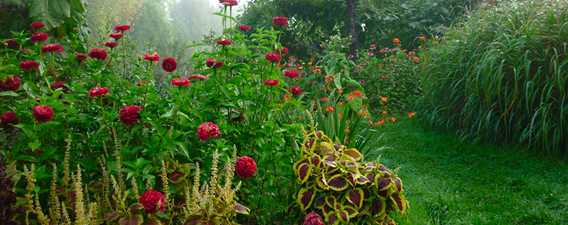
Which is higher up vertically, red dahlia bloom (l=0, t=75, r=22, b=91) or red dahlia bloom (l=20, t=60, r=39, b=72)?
red dahlia bloom (l=20, t=60, r=39, b=72)

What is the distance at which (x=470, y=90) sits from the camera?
17.7ft

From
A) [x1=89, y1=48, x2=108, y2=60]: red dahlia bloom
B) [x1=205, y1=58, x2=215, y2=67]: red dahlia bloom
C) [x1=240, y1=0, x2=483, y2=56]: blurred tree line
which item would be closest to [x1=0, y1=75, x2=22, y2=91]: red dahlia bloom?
[x1=89, y1=48, x2=108, y2=60]: red dahlia bloom

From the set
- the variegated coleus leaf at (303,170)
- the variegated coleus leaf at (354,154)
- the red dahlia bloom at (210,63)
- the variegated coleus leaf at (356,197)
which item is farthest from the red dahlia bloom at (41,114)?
the variegated coleus leaf at (354,154)

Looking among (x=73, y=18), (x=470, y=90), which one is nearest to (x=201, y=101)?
(x=73, y=18)

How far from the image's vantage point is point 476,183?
14.8 ft

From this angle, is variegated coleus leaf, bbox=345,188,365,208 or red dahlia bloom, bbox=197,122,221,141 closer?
red dahlia bloom, bbox=197,122,221,141

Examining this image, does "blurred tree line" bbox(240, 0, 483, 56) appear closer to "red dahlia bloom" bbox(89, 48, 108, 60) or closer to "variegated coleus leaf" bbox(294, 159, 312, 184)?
"variegated coleus leaf" bbox(294, 159, 312, 184)

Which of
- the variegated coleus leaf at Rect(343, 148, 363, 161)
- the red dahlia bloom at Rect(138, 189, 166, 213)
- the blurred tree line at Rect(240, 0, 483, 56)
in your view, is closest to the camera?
the red dahlia bloom at Rect(138, 189, 166, 213)

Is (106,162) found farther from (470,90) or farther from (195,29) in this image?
(195,29)

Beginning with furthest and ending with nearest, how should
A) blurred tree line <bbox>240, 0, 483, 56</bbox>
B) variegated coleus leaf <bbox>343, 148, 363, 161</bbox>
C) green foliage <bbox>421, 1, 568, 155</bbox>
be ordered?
blurred tree line <bbox>240, 0, 483, 56</bbox>
green foliage <bbox>421, 1, 568, 155</bbox>
variegated coleus leaf <bbox>343, 148, 363, 161</bbox>

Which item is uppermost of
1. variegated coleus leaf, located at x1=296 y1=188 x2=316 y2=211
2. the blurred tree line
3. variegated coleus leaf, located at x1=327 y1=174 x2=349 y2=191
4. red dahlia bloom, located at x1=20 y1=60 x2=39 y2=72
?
red dahlia bloom, located at x1=20 y1=60 x2=39 y2=72

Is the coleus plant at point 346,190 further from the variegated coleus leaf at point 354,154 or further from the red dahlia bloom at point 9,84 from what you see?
the red dahlia bloom at point 9,84

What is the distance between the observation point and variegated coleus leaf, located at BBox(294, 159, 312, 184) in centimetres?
296

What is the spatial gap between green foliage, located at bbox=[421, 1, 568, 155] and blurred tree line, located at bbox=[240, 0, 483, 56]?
412 centimetres
